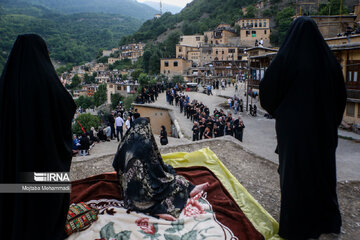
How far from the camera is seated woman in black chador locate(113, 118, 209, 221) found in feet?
12.8

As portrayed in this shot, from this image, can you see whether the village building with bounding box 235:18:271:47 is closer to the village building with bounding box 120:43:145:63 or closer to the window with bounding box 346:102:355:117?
the village building with bounding box 120:43:145:63

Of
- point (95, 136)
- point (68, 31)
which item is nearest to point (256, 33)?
point (95, 136)

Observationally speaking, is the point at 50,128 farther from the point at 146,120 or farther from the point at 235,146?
the point at 235,146

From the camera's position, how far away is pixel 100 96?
2414 inches

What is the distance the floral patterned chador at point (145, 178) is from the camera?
3898 millimetres

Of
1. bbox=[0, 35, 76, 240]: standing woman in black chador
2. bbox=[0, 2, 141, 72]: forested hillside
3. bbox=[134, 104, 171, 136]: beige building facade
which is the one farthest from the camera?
bbox=[0, 2, 141, 72]: forested hillside

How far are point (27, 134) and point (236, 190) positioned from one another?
3.30 meters

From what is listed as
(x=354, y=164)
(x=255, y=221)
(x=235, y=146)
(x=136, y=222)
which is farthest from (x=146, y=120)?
(x=354, y=164)

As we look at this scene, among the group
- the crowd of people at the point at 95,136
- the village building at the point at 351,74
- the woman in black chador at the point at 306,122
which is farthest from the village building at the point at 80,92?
the woman in black chador at the point at 306,122

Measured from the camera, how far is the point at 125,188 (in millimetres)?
4027

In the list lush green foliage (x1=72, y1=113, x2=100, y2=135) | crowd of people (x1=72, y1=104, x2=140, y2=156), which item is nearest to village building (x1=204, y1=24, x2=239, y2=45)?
lush green foliage (x1=72, y1=113, x2=100, y2=135)

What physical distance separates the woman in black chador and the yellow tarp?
255 mm

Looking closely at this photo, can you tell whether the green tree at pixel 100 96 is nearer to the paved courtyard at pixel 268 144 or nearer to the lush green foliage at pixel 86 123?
the lush green foliage at pixel 86 123

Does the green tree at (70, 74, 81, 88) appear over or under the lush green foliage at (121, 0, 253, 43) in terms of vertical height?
under
